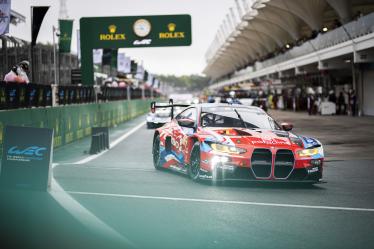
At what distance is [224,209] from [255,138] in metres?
2.90

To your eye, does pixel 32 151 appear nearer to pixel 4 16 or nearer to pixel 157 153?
pixel 157 153

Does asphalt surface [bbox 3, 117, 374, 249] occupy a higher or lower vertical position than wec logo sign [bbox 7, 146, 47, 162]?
lower

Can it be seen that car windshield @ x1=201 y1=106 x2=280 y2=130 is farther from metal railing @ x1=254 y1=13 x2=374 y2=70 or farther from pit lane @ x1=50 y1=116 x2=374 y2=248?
metal railing @ x1=254 y1=13 x2=374 y2=70

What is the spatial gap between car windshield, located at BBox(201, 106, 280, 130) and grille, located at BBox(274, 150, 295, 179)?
4.55 ft

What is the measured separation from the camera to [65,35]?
109ft

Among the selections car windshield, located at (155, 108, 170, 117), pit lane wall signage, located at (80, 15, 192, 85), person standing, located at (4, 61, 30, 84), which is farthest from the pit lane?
car windshield, located at (155, 108, 170, 117)

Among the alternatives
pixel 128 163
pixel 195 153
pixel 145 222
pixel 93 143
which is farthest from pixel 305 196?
pixel 93 143

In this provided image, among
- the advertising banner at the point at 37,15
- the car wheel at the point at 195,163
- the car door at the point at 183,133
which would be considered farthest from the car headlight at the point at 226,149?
the advertising banner at the point at 37,15

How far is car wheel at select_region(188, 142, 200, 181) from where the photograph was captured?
486 inches

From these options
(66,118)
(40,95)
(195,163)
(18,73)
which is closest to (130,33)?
(66,118)

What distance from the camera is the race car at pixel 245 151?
11.7 m

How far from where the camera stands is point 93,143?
788 inches

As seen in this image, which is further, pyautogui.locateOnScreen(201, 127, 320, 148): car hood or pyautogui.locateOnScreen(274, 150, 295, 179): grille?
pyautogui.locateOnScreen(201, 127, 320, 148): car hood

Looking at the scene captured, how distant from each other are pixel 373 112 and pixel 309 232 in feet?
135
